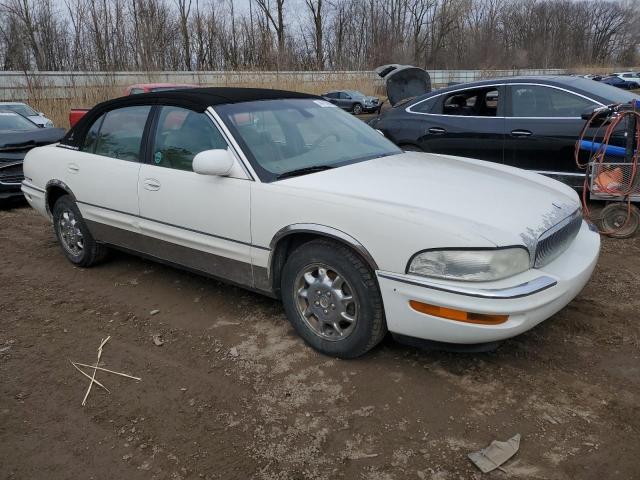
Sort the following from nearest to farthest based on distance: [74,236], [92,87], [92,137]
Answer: [92,137] → [74,236] → [92,87]

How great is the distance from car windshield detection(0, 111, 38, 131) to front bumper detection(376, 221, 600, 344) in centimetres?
826

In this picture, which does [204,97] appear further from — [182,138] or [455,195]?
[455,195]

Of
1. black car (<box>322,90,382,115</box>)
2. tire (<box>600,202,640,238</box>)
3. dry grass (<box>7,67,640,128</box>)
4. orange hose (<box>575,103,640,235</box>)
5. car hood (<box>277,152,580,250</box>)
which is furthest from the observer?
black car (<box>322,90,382,115</box>)

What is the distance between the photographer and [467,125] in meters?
6.52

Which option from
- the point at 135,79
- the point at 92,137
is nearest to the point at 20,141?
the point at 92,137

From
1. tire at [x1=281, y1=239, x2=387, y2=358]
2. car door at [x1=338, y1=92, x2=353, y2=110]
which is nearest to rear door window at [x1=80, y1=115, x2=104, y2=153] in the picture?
tire at [x1=281, y1=239, x2=387, y2=358]

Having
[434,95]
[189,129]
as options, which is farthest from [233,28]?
[189,129]

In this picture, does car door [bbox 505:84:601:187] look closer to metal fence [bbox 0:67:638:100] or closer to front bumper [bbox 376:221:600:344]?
front bumper [bbox 376:221:600:344]

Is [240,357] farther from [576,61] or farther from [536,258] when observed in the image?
[576,61]

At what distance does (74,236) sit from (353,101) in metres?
22.6

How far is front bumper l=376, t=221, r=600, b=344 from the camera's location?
8.45 feet

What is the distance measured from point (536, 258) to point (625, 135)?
3699 mm

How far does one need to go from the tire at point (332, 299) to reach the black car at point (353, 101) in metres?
23.6

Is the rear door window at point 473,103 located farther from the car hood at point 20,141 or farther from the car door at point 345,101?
the car door at point 345,101
